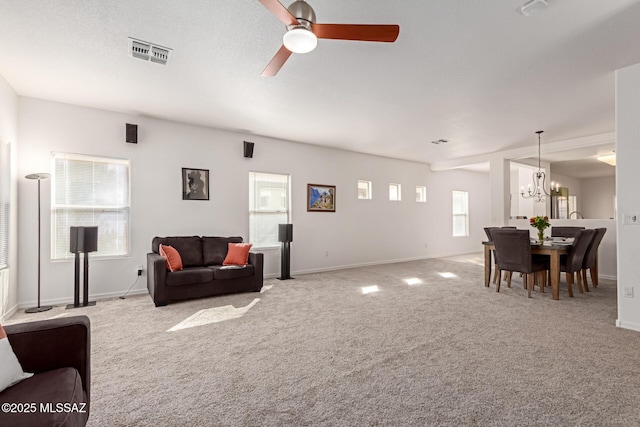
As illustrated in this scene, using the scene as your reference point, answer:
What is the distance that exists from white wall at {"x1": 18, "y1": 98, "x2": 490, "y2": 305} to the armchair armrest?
337 cm

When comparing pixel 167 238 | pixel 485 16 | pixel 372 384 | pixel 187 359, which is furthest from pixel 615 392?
pixel 167 238

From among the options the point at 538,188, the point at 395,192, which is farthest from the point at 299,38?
the point at 395,192

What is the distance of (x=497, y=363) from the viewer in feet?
7.83

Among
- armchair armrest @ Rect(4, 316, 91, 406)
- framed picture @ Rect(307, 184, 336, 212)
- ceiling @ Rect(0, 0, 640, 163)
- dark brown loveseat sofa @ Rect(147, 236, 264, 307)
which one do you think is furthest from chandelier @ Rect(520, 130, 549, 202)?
armchair armrest @ Rect(4, 316, 91, 406)

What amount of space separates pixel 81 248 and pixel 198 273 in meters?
1.45

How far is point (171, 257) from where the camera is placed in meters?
4.25

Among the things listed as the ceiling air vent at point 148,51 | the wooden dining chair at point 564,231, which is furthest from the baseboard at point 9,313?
the wooden dining chair at point 564,231

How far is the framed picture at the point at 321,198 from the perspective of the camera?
21.2 ft

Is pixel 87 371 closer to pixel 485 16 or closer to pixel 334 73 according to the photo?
pixel 334 73

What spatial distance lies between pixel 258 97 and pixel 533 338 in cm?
397

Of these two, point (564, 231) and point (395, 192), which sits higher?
point (395, 192)

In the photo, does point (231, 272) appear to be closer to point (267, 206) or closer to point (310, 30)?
point (267, 206)

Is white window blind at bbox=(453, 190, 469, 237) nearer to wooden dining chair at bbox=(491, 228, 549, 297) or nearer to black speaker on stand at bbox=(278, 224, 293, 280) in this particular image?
wooden dining chair at bbox=(491, 228, 549, 297)

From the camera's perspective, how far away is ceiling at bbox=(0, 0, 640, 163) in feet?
7.66
